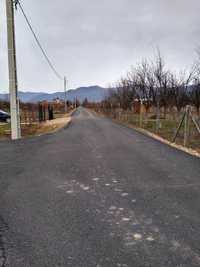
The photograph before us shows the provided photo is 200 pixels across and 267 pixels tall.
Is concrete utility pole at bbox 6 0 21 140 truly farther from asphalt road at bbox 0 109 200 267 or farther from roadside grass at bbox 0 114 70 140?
asphalt road at bbox 0 109 200 267

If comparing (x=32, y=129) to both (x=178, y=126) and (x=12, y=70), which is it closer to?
(x=12, y=70)

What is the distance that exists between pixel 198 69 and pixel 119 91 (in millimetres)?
16811

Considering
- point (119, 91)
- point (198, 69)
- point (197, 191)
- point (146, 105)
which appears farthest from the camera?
point (119, 91)

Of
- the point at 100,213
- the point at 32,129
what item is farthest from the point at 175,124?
the point at 100,213

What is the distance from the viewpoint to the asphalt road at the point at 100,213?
3008 millimetres

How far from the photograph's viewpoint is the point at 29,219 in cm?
396

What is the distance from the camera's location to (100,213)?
4145mm

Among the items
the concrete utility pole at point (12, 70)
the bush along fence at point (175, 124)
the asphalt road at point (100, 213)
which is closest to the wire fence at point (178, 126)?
the bush along fence at point (175, 124)

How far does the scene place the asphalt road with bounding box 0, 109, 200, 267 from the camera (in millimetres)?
3008

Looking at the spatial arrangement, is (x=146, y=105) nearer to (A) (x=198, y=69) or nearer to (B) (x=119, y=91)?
(A) (x=198, y=69)

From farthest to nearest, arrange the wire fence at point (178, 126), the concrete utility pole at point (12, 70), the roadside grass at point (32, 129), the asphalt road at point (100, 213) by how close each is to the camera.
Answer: the roadside grass at point (32, 129), the concrete utility pole at point (12, 70), the wire fence at point (178, 126), the asphalt road at point (100, 213)

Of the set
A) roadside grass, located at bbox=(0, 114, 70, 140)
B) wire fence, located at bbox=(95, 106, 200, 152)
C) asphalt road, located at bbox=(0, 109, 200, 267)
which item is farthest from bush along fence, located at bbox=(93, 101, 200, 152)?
roadside grass, located at bbox=(0, 114, 70, 140)

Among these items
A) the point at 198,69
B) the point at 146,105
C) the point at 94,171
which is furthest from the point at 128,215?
the point at 146,105

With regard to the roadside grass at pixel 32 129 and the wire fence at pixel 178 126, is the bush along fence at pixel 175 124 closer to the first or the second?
the wire fence at pixel 178 126
